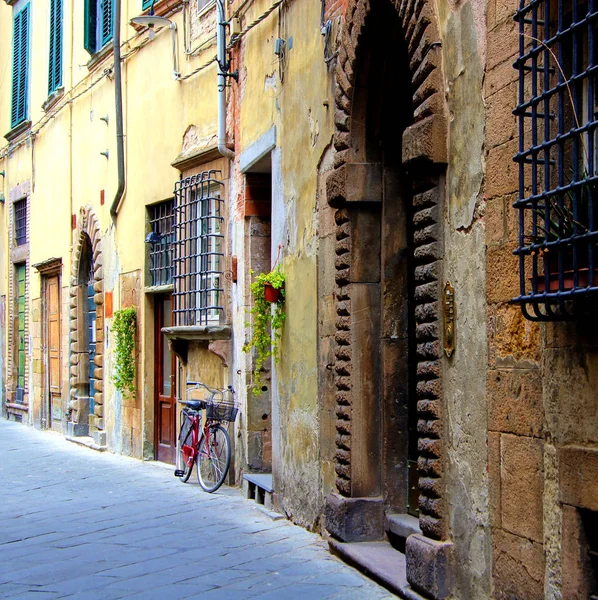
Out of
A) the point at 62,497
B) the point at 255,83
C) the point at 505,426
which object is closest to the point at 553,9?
the point at 505,426

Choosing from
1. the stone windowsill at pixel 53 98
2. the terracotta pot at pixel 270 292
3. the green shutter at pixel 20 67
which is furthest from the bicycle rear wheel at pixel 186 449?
the green shutter at pixel 20 67

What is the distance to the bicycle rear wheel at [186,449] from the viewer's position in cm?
969

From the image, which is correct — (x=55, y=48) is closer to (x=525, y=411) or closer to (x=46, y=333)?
(x=46, y=333)

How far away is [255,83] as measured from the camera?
8.65m

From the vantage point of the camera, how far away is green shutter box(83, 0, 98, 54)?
13.8m

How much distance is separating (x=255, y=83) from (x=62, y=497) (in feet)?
13.6

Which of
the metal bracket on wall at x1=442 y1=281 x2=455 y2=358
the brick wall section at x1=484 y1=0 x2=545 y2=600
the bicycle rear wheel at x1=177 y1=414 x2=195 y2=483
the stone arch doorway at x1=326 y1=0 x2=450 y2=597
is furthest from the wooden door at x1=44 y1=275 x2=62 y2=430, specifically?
the brick wall section at x1=484 y1=0 x2=545 y2=600

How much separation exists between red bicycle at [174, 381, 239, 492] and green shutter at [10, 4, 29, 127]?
9.99m

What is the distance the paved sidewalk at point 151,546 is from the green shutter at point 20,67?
9.77 m

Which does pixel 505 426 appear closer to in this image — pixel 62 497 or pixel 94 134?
pixel 62 497

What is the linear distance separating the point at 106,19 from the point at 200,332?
5540 mm

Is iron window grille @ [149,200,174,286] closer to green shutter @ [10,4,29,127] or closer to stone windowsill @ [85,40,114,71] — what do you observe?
stone windowsill @ [85,40,114,71]

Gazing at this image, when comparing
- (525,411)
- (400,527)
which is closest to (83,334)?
(400,527)

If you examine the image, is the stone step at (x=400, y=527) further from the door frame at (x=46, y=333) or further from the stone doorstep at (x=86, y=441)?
the door frame at (x=46, y=333)
